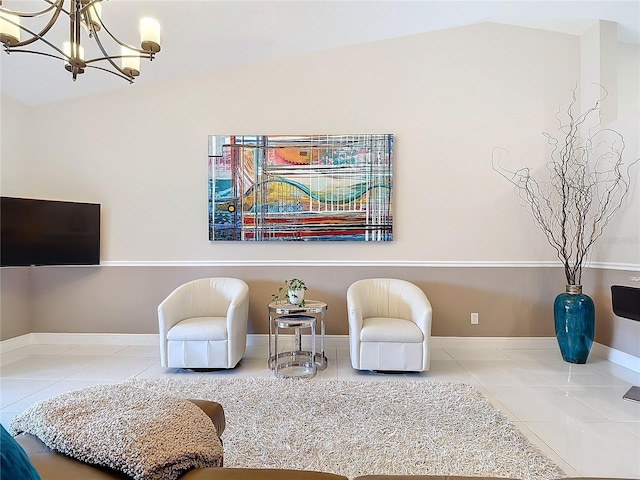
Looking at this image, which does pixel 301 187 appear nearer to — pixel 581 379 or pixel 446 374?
pixel 446 374

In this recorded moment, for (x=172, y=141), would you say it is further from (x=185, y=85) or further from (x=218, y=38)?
(x=218, y=38)

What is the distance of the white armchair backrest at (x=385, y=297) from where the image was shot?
142 inches

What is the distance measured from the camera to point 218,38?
140 inches

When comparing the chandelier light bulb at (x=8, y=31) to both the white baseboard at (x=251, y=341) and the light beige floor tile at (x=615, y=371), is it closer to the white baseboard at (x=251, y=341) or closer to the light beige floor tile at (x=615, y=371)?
the white baseboard at (x=251, y=341)

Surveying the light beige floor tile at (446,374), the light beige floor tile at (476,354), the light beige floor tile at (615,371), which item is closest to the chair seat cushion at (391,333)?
the light beige floor tile at (446,374)

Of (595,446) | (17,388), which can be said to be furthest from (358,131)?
(17,388)

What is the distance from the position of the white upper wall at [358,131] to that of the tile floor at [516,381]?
106 cm

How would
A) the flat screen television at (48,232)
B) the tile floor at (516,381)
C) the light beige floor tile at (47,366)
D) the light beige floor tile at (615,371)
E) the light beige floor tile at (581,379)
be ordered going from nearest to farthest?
the tile floor at (516,381) < the light beige floor tile at (581,379) < the light beige floor tile at (615,371) < the light beige floor tile at (47,366) < the flat screen television at (48,232)

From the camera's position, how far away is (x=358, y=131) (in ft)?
13.2

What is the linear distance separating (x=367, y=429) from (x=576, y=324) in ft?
8.26

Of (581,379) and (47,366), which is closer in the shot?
(581,379)

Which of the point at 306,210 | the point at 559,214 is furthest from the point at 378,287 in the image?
the point at 559,214

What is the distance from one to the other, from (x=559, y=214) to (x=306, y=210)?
2778 millimetres

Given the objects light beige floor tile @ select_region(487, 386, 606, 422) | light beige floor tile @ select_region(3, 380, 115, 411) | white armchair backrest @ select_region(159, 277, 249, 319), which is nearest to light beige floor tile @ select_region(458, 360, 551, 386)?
light beige floor tile @ select_region(487, 386, 606, 422)
